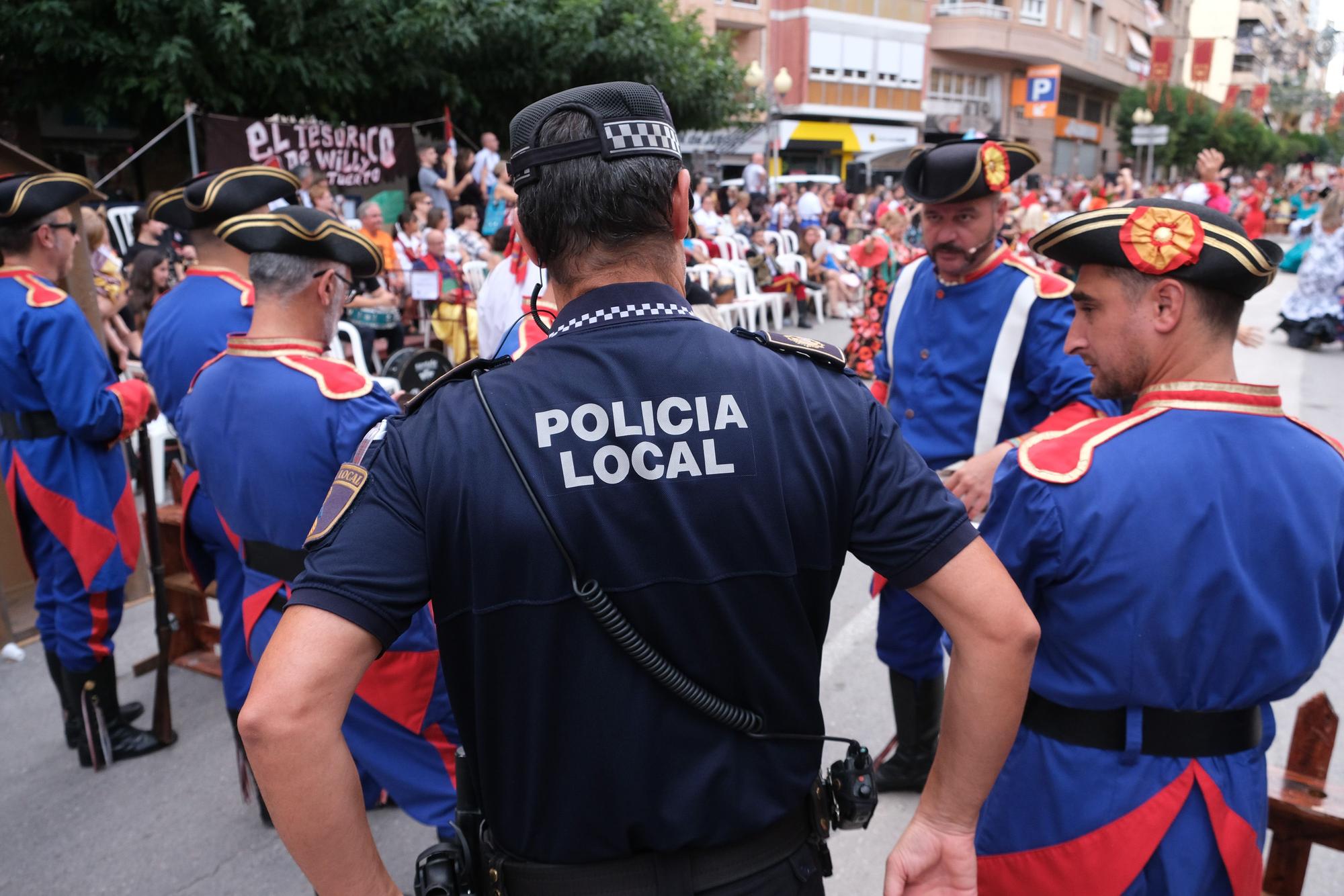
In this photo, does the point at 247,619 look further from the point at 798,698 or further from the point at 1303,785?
the point at 1303,785

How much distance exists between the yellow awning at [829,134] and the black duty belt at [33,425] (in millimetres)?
31990

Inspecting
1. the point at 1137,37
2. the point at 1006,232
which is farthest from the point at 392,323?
the point at 1137,37

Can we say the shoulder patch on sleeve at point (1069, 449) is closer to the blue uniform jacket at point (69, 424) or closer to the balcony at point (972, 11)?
the blue uniform jacket at point (69, 424)

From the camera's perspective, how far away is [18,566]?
4.78 metres

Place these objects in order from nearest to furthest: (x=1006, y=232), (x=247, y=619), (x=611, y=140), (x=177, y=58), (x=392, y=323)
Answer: (x=611, y=140)
(x=247, y=619)
(x=392, y=323)
(x=177, y=58)
(x=1006, y=232)

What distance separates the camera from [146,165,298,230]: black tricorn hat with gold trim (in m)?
3.57

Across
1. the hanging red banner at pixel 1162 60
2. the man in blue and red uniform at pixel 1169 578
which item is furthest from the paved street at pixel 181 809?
the hanging red banner at pixel 1162 60

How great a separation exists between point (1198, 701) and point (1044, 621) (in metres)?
0.28

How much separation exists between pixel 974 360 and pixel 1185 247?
4.33 ft

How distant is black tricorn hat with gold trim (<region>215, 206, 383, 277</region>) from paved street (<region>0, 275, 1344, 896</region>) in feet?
6.34

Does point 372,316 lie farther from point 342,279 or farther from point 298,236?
point 298,236

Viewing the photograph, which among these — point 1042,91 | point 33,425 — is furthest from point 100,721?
point 1042,91

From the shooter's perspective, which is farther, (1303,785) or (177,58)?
(177,58)

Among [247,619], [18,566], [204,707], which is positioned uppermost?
[247,619]
